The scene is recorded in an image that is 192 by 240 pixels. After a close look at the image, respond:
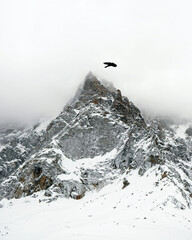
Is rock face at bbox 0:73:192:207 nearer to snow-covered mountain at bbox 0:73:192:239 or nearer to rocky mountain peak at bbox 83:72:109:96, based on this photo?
snow-covered mountain at bbox 0:73:192:239

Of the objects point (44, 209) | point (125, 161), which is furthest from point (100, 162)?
point (44, 209)

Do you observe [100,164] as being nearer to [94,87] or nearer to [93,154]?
[93,154]

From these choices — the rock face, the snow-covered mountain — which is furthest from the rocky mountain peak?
the snow-covered mountain

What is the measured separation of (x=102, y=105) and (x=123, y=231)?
81755mm

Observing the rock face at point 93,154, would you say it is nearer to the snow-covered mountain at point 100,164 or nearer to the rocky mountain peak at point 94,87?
the snow-covered mountain at point 100,164

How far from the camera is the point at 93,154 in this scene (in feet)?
287

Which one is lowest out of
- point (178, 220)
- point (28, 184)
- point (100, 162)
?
point (28, 184)

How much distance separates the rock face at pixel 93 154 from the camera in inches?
2800

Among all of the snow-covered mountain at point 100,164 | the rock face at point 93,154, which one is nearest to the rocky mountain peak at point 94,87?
the rock face at point 93,154

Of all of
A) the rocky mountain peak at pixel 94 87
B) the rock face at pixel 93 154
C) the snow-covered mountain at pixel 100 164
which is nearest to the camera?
the snow-covered mountain at pixel 100 164

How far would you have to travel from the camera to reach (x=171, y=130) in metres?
181

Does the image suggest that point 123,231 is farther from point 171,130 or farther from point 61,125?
point 171,130

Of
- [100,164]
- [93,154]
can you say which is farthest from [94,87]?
[100,164]

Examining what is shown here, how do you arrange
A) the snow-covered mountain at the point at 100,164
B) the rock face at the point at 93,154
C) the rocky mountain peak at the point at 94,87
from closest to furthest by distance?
1. the snow-covered mountain at the point at 100,164
2. the rock face at the point at 93,154
3. the rocky mountain peak at the point at 94,87
